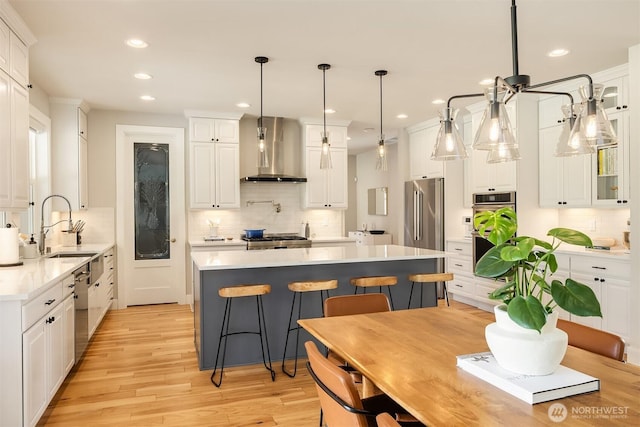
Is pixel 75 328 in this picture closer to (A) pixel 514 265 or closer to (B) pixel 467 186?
(A) pixel 514 265

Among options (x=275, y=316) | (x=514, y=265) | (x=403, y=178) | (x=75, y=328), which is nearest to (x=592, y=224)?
(x=403, y=178)

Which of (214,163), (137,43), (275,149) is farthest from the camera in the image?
(275,149)

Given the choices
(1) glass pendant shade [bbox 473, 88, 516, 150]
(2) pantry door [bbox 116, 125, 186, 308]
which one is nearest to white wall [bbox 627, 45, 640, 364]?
(1) glass pendant shade [bbox 473, 88, 516, 150]

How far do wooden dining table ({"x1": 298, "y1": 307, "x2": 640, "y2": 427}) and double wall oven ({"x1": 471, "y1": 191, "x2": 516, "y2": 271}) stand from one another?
3260 millimetres

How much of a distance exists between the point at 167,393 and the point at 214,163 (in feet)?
11.6

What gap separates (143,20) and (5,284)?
1977 mm

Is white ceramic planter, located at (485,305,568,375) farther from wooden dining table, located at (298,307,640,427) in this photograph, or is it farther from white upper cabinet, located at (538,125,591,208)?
white upper cabinet, located at (538,125,591,208)

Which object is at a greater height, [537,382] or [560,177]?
[560,177]

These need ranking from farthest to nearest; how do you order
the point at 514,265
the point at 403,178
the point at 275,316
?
the point at 403,178 < the point at 275,316 < the point at 514,265

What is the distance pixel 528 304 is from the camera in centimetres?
135

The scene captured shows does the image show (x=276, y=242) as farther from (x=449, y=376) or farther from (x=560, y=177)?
(x=449, y=376)

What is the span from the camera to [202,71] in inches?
167

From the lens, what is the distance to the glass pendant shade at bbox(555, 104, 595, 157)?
5.82 ft

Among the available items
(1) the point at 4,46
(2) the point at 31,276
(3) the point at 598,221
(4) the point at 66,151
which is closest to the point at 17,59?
(1) the point at 4,46
